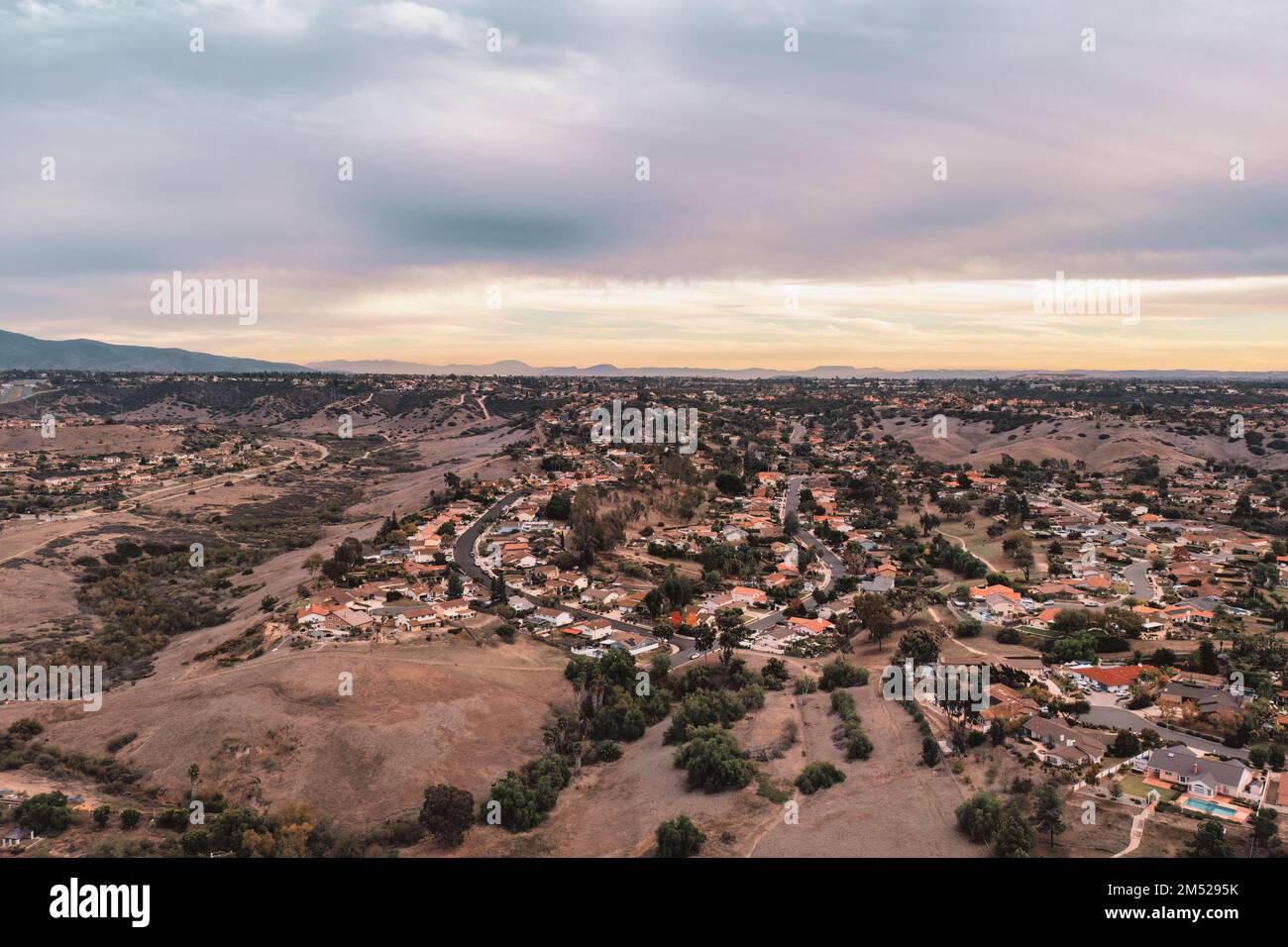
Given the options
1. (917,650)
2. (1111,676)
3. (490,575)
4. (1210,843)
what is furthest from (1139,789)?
(490,575)

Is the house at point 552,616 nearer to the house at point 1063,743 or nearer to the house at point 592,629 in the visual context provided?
the house at point 592,629

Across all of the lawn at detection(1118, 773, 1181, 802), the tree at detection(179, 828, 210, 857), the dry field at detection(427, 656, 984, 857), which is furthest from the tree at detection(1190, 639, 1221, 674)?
the tree at detection(179, 828, 210, 857)

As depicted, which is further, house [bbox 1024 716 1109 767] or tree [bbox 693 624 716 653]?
tree [bbox 693 624 716 653]

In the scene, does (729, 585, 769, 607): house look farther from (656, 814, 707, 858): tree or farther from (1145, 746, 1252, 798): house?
(656, 814, 707, 858): tree

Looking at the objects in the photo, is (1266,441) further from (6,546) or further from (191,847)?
(6,546)

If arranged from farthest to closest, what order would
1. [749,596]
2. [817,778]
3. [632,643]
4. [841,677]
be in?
[749,596] → [632,643] → [841,677] → [817,778]

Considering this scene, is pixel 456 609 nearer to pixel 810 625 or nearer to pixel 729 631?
pixel 729 631

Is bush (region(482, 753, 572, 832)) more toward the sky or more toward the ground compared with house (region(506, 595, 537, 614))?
more toward the ground
